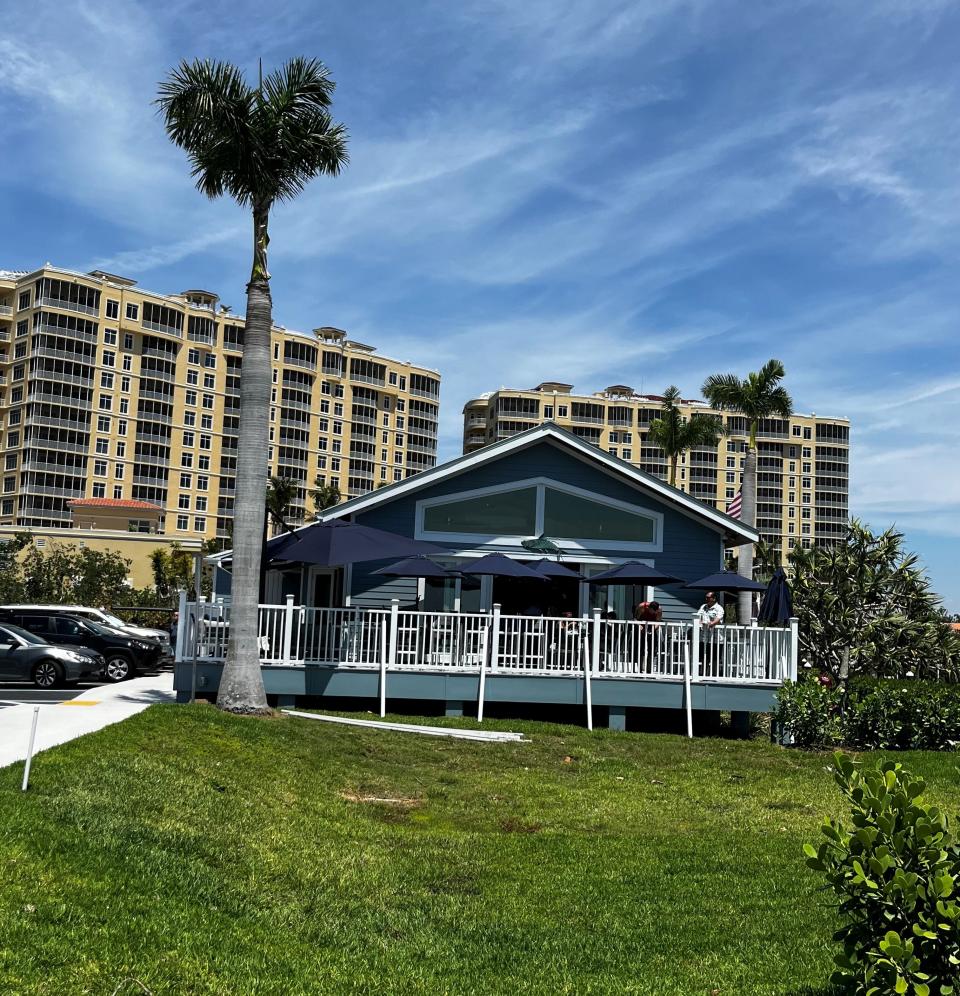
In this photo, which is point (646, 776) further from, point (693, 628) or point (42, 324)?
point (42, 324)

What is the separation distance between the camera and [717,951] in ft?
22.5

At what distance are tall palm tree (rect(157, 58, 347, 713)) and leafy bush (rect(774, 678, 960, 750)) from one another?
8504 millimetres

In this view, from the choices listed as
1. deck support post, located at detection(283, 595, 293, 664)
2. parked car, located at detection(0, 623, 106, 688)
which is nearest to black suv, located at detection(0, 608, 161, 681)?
parked car, located at detection(0, 623, 106, 688)

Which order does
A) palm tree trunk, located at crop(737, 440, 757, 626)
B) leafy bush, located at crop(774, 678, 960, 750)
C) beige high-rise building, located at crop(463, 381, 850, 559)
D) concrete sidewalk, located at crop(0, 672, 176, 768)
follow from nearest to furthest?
concrete sidewalk, located at crop(0, 672, 176, 768) → leafy bush, located at crop(774, 678, 960, 750) → palm tree trunk, located at crop(737, 440, 757, 626) → beige high-rise building, located at crop(463, 381, 850, 559)

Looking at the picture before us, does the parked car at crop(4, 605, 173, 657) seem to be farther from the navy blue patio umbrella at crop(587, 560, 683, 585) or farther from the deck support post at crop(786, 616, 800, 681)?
the deck support post at crop(786, 616, 800, 681)

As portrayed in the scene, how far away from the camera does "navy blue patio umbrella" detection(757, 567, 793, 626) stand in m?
19.0

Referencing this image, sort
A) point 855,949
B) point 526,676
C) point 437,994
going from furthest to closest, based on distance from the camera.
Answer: point 526,676 → point 437,994 → point 855,949

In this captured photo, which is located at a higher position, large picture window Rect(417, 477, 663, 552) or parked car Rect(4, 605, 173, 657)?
large picture window Rect(417, 477, 663, 552)

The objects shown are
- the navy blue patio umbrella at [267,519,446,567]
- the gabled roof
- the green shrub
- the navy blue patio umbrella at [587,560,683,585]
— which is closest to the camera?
the green shrub

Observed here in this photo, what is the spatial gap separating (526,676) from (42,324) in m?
92.3

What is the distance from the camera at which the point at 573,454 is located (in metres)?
21.7

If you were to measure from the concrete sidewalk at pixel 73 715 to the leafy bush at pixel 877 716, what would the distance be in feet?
33.3

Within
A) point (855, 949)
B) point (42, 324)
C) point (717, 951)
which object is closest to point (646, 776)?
point (717, 951)

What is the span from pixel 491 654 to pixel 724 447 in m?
130
